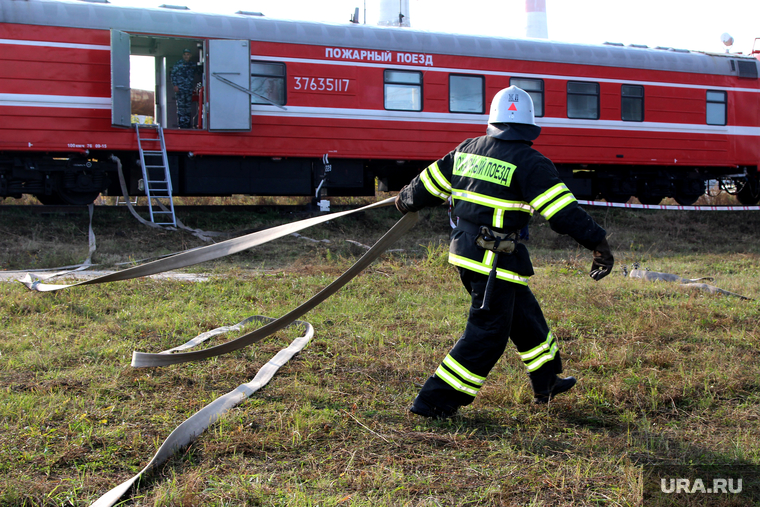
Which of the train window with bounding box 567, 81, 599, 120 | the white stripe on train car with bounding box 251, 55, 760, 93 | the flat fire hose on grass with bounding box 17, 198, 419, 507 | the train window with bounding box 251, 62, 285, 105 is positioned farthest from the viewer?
the train window with bounding box 567, 81, 599, 120

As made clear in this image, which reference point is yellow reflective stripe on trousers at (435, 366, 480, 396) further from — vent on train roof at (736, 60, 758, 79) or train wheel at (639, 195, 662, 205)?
vent on train roof at (736, 60, 758, 79)

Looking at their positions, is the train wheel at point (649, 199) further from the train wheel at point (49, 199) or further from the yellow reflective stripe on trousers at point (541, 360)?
the train wheel at point (49, 199)

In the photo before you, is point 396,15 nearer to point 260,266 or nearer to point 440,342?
point 260,266

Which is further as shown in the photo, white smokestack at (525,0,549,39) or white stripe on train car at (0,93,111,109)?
white smokestack at (525,0,549,39)

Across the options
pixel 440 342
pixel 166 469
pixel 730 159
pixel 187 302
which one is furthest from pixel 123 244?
pixel 730 159

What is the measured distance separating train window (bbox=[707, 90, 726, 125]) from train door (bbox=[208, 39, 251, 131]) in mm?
9370

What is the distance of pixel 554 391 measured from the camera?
3359 mm

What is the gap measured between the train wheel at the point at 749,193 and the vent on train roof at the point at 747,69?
2288 mm

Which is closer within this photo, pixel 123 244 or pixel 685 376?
pixel 685 376

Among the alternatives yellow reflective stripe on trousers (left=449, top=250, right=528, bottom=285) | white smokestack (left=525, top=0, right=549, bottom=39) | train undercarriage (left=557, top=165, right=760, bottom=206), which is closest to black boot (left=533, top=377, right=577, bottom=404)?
yellow reflective stripe on trousers (left=449, top=250, right=528, bottom=285)

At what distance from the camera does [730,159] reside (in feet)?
43.3

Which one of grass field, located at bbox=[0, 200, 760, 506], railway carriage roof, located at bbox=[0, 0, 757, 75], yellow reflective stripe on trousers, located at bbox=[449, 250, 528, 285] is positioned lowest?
grass field, located at bbox=[0, 200, 760, 506]

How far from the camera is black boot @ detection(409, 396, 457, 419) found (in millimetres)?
3170

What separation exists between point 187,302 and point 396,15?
10.7 meters
